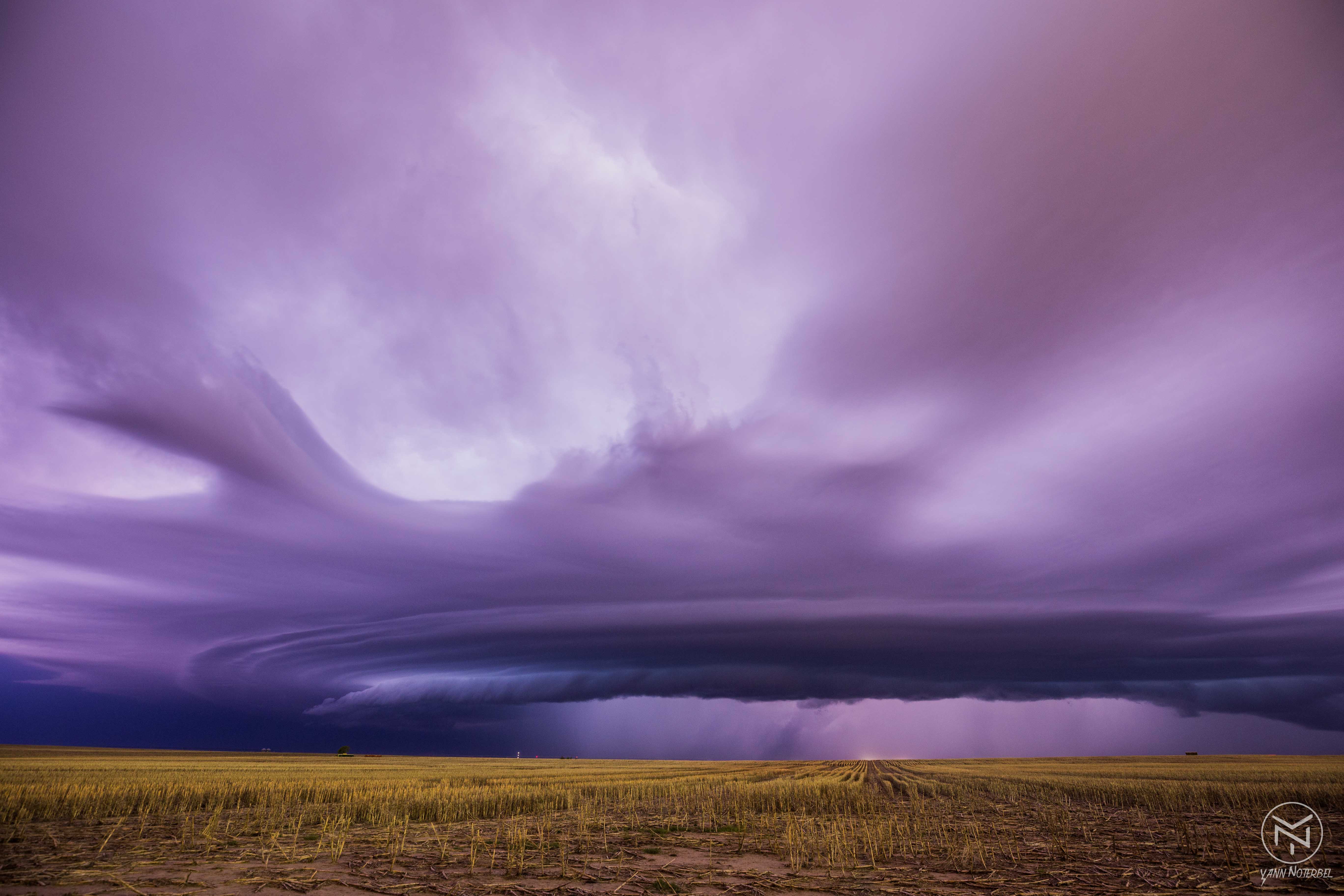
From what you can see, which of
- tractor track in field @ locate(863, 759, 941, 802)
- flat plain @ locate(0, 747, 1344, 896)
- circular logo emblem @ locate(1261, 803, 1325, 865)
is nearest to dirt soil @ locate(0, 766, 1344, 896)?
flat plain @ locate(0, 747, 1344, 896)

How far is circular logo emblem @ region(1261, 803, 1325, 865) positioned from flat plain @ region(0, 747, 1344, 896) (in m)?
0.49

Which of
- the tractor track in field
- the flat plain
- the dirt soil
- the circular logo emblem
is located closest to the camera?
the dirt soil

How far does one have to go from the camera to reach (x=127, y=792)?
1168 inches

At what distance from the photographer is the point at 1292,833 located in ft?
75.3

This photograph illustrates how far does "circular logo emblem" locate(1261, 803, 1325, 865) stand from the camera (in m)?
18.4

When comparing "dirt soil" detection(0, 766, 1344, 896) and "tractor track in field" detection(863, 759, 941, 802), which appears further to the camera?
"tractor track in field" detection(863, 759, 941, 802)

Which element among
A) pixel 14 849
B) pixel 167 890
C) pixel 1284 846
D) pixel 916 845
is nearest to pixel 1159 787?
pixel 1284 846

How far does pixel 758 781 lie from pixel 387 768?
51521mm

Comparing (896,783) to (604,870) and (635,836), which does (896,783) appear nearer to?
(635,836)

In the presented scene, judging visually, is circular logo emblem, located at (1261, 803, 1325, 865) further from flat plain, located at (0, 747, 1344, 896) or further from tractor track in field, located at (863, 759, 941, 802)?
tractor track in field, located at (863, 759, 941, 802)

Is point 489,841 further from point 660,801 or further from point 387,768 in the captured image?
point 387,768

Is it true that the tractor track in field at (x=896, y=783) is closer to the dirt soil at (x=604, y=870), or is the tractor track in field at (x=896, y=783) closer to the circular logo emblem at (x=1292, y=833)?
the circular logo emblem at (x=1292, y=833)

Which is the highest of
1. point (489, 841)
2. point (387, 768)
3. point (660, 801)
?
point (489, 841)

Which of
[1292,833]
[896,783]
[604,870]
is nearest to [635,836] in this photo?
[604,870]
